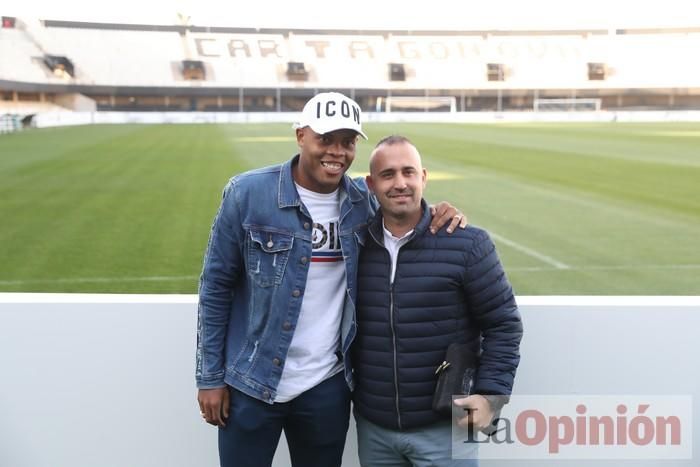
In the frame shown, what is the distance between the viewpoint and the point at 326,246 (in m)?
2.25

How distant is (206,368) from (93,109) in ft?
177

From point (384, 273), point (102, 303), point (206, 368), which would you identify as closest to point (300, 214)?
point (384, 273)

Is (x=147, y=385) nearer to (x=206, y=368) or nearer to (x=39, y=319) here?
(x=39, y=319)

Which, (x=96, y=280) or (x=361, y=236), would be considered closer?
(x=361, y=236)

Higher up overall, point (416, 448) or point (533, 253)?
point (533, 253)

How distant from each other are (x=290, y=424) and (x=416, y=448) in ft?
1.28

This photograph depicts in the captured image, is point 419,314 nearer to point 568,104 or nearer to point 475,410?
point 475,410

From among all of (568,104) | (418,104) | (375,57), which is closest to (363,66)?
(375,57)

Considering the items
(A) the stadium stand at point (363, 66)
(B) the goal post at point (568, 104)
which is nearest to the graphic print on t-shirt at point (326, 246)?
(B) the goal post at point (568, 104)

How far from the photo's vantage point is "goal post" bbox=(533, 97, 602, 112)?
168ft

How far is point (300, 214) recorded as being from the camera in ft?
7.30

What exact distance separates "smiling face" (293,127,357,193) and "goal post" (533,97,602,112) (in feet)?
166

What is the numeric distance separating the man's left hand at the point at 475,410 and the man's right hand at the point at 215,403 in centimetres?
66

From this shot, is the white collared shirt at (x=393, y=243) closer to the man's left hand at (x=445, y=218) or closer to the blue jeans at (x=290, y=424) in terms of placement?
the man's left hand at (x=445, y=218)
